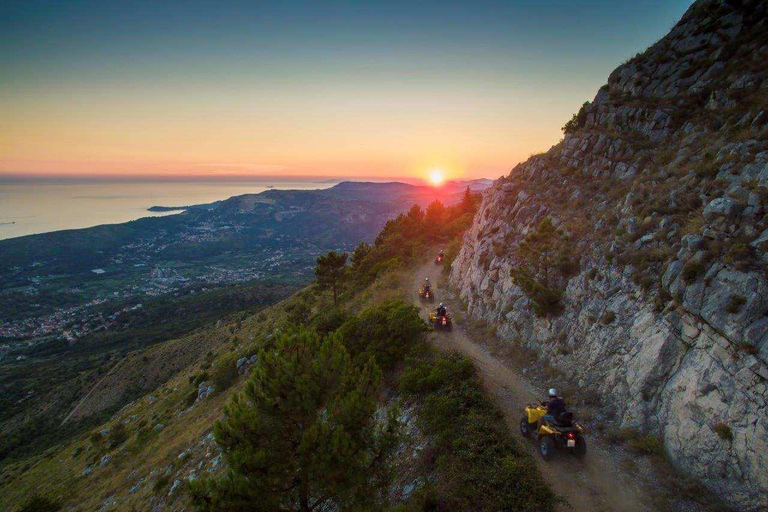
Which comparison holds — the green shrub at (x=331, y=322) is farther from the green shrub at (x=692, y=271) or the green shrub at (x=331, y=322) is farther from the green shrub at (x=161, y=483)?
the green shrub at (x=692, y=271)

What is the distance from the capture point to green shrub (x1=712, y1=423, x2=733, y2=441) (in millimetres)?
9031

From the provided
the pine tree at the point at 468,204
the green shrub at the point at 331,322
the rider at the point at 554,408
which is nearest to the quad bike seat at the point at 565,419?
the rider at the point at 554,408

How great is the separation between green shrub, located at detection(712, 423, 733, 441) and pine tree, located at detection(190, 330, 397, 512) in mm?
8869

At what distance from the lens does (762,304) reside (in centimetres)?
970

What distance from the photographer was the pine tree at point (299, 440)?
357 inches

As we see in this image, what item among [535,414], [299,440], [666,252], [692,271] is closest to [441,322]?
[535,414]

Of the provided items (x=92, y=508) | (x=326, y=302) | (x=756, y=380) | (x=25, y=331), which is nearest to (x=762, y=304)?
(x=756, y=380)

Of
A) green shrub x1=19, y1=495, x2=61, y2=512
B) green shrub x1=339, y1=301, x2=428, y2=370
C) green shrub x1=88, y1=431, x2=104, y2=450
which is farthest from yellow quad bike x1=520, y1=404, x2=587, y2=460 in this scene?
green shrub x1=88, y1=431, x2=104, y2=450

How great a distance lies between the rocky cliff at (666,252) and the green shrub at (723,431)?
0.09 feet

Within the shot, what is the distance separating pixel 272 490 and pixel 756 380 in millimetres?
13218

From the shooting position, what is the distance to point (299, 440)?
10.2 metres

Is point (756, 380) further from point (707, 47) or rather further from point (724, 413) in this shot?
point (707, 47)

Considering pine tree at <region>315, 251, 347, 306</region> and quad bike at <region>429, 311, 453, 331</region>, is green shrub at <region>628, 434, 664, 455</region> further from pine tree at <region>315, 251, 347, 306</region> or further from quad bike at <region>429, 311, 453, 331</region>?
pine tree at <region>315, 251, 347, 306</region>

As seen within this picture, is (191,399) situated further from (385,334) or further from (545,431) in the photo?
(545,431)
